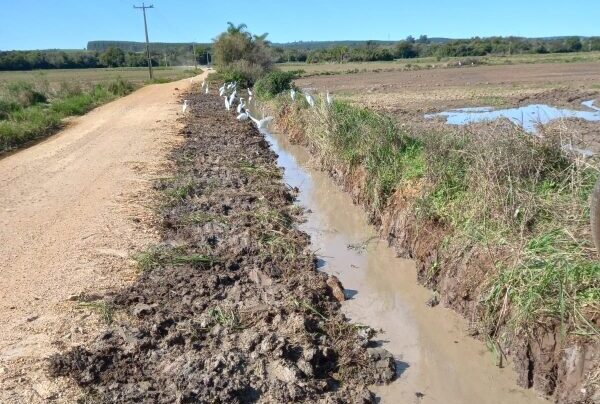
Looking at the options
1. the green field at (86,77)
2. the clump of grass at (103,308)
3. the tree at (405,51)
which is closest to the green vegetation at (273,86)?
the green field at (86,77)

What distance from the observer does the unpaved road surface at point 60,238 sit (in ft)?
15.6

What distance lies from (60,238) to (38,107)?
17.6m

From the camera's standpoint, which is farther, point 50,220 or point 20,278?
point 50,220

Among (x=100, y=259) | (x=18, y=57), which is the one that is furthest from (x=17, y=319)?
(x=18, y=57)

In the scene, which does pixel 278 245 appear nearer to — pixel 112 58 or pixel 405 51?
pixel 112 58

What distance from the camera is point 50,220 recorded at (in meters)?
7.93

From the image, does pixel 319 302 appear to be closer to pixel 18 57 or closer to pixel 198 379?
pixel 198 379

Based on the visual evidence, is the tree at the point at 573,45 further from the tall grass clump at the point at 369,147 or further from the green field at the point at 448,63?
the tall grass clump at the point at 369,147

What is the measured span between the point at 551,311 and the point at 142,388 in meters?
2.97

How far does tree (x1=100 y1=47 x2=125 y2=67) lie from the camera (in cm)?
8469

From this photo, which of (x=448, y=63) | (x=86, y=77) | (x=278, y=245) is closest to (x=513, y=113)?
(x=278, y=245)

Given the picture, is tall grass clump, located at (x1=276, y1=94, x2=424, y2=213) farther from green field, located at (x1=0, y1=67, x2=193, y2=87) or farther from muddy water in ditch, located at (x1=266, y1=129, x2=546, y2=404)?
green field, located at (x1=0, y1=67, x2=193, y2=87)

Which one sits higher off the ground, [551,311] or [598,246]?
[598,246]

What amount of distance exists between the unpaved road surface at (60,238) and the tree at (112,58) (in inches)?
2955
